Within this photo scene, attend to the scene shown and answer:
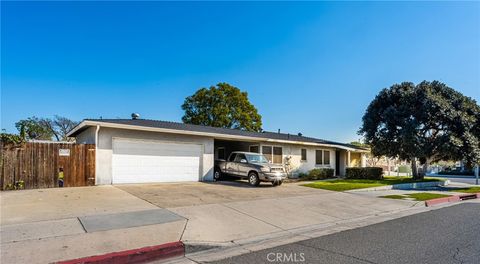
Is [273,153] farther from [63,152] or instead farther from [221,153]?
[63,152]

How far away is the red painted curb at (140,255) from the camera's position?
4578 millimetres

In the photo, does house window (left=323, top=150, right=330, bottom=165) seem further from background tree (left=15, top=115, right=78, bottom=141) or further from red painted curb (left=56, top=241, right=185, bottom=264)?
background tree (left=15, top=115, right=78, bottom=141)

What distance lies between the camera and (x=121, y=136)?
13938mm

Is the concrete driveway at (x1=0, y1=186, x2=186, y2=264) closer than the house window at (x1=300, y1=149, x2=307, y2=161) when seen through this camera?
Yes

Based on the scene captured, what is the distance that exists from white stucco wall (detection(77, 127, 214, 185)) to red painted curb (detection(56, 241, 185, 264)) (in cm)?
918

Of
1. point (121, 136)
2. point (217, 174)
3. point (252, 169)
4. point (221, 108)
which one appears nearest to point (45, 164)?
point (121, 136)

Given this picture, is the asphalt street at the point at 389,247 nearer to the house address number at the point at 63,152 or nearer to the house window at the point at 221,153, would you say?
the house address number at the point at 63,152

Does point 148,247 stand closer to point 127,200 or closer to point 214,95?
point 127,200

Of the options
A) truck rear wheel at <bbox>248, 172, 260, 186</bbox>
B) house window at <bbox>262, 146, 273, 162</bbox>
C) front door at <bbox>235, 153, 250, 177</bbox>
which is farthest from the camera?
house window at <bbox>262, 146, 273, 162</bbox>

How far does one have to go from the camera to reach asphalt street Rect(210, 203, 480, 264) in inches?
200

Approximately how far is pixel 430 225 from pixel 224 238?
5628 mm

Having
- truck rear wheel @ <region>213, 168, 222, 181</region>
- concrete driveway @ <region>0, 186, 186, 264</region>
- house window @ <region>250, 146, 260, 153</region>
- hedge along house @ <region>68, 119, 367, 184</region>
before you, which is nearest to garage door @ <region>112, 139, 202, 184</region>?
hedge along house @ <region>68, 119, 367, 184</region>

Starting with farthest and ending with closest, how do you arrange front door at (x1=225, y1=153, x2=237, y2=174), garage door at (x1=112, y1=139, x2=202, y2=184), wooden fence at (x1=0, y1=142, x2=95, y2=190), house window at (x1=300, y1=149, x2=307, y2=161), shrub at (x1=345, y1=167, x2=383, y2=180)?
shrub at (x1=345, y1=167, x2=383, y2=180) < house window at (x1=300, y1=149, x2=307, y2=161) < front door at (x1=225, y1=153, x2=237, y2=174) < garage door at (x1=112, y1=139, x2=202, y2=184) < wooden fence at (x1=0, y1=142, x2=95, y2=190)

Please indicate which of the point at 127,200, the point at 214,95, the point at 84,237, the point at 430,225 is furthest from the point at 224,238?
the point at 214,95
